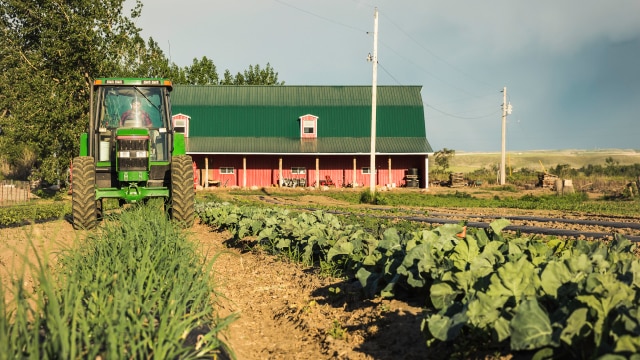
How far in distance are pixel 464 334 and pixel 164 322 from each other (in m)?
2.12

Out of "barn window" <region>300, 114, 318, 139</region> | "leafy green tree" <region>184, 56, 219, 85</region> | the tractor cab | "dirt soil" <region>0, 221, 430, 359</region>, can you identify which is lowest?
"dirt soil" <region>0, 221, 430, 359</region>

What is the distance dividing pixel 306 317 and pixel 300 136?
35.1 meters

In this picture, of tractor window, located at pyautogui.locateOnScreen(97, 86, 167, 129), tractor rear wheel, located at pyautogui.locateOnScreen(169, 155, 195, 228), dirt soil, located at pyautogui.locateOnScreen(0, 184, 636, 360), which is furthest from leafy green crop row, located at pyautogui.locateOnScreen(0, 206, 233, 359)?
tractor window, located at pyautogui.locateOnScreen(97, 86, 167, 129)

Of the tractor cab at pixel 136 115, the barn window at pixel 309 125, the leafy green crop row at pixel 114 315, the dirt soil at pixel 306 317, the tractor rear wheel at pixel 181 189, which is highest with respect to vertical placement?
the barn window at pixel 309 125

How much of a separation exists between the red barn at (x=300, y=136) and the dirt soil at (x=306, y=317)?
1232 inches

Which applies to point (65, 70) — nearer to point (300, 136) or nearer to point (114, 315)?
point (300, 136)

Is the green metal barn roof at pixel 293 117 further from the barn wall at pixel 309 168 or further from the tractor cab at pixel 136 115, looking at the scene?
the tractor cab at pixel 136 115

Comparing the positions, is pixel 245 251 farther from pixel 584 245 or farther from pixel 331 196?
pixel 331 196

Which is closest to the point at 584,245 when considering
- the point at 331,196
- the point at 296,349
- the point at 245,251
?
the point at 296,349

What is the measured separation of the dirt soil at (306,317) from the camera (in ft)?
16.7

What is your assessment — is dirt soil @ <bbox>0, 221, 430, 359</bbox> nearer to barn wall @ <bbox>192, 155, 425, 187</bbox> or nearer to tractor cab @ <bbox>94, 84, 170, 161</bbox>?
tractor cab @ <bbox>94, 84, 170, 161</bbox>

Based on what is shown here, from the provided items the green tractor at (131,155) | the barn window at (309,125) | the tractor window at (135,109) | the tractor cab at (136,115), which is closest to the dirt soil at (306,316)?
the green tractor at (131,155)

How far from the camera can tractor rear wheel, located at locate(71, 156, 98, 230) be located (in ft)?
Result: 40.7

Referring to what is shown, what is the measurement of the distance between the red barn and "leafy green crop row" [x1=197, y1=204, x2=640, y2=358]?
33.2 meters
